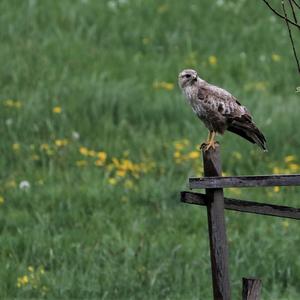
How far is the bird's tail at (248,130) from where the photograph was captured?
16.8 ft

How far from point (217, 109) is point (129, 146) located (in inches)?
178

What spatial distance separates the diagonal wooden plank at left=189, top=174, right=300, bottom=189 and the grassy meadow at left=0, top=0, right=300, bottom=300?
235 centimetres

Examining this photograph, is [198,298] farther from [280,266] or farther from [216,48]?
[216,48]

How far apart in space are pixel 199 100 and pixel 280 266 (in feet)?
7.98

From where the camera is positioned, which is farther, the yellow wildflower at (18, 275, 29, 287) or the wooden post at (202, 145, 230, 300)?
the yellow wildflower at (18, 275, 29, 287)

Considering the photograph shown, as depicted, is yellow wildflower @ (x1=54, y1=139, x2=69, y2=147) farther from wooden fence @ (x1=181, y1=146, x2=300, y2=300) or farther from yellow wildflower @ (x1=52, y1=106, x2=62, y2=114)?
wooden fence @ (x1=181, y1=146, x2=300, y2=300)

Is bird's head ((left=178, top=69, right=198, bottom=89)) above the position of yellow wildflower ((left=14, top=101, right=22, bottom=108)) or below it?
below

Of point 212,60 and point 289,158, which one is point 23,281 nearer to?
point 289,158

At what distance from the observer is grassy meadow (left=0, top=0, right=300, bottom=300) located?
716 cm

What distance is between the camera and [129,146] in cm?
962

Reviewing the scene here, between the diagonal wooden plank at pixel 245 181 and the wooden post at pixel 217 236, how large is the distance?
4.3 inches

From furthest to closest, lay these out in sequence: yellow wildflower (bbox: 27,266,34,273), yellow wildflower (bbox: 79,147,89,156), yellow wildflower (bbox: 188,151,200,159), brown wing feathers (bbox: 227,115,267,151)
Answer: yellow wildflower (bbox: 188,151,200,159), yellow wildflower (bbox: 79,147,89,156), yellow wildflower (bbox: 27,266,34,273), brown wing feathers (bbox: 227,115,267,151)

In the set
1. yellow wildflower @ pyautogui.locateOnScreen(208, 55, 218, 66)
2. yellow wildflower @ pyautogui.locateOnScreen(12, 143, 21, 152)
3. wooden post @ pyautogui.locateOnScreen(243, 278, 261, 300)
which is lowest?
wooden post @ pyautogui.locateOnScreen(243, 278, 261, 300)

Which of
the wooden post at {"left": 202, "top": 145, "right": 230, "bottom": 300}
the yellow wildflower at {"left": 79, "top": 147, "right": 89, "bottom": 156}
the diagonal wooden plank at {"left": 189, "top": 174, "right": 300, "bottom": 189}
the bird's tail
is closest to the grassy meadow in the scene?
the yellow wildflower at {"left": 79, "top": 147, "right": 89, "bottom": 156}
